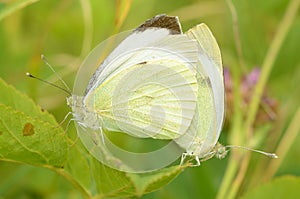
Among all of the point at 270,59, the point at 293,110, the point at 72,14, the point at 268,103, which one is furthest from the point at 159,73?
the point at 72,14

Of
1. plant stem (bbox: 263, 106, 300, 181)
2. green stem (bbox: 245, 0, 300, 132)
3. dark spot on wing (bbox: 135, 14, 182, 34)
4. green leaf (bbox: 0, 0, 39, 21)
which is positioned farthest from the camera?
plant stem (bbox: 263, 106, 300, 181)

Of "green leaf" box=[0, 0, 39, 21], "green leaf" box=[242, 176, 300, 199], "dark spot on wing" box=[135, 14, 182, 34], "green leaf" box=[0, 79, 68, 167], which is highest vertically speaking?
"dark spot on wing" box=[135, 14, 182, 34]

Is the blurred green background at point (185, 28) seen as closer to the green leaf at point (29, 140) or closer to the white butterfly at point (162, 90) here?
the white butterfly at point (162, 90)

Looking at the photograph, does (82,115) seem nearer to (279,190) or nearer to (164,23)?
(164,23)

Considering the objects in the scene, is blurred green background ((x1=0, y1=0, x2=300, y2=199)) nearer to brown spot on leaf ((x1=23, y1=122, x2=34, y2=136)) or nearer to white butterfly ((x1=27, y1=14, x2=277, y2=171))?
white butterfly ((x1=27, y1=14, x2=277, y2=171))

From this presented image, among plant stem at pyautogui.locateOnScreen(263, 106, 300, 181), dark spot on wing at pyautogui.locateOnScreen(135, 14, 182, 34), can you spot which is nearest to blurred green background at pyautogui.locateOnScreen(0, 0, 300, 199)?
plant stem at pyautogui.locateOnScreen(263, 106, 300, 181)

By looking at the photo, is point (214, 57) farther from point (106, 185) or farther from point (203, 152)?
point (106, 185)

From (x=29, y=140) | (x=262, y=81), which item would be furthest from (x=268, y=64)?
(x=29, y=140)
